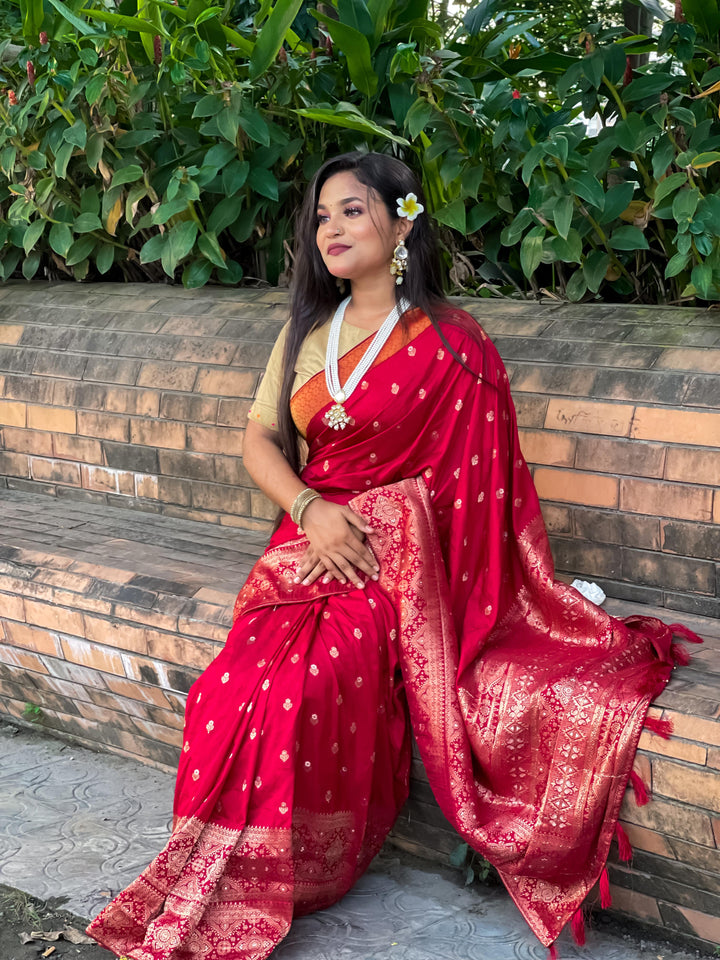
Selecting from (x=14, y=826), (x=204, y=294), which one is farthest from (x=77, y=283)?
(x=14, y=826)

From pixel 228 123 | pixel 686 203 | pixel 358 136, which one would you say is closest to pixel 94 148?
pixel 228 123

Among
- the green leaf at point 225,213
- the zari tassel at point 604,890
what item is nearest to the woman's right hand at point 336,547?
the zari tassel at point 604,890

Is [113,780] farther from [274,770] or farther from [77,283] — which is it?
[77,283]

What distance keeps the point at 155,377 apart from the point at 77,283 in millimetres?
936

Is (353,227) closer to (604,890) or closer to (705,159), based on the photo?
(705,159)

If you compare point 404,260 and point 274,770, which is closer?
point 274,770

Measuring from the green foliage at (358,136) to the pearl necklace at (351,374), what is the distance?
667mm

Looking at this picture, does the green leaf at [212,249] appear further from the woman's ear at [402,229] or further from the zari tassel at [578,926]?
the zari tassel at [578,926]

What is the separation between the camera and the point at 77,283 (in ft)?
14.6

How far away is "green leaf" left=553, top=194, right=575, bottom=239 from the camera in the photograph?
3.11 metres

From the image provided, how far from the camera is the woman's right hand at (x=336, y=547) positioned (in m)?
2.57

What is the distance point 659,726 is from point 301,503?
36.4 inches

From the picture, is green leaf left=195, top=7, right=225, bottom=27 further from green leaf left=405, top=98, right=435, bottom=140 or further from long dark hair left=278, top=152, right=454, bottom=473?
long dark hair left=278, top=152, right=454, bottom=473

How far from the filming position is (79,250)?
427 centimetres
